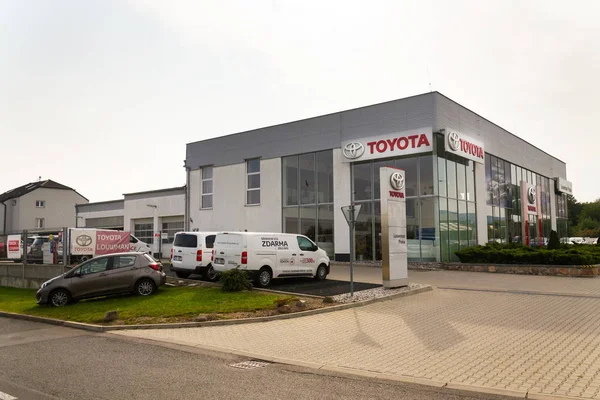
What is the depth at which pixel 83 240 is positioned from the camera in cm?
2103

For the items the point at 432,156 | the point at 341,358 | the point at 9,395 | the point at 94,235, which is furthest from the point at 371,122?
the point at 9,395

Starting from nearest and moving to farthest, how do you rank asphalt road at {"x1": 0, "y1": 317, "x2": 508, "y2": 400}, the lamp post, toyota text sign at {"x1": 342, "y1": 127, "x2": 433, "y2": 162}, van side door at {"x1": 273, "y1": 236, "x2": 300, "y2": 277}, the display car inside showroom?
asphalt road at {"x1": 0, "y1": 317, "x2": 508, "y2": 400} < van side door at {"x1": 273, "y1": 236, "x2": 300, "y2": 277} < toyota text sign at {"x1": 342, "y1": 127, "x2": 433, "y2": 162} < the display car inside showroom < the lamp post

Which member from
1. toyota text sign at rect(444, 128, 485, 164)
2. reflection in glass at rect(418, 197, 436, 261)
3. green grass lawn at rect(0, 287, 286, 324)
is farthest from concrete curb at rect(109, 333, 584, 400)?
toyota text sign at rect(444, 128, 485, 164)

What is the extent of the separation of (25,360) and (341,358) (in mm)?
5173

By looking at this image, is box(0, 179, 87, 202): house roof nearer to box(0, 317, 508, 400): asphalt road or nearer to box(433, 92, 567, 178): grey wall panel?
box(433, 92, 567, 178): grey wall panel

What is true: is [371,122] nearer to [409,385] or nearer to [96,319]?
[96,319]

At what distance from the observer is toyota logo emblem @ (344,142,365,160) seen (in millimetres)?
26436

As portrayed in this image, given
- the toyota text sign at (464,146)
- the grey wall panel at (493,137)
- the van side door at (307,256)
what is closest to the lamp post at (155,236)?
the van side door at (307,256)

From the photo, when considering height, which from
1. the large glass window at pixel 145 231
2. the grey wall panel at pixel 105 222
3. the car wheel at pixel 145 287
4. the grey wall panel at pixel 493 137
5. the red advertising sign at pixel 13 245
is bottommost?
the car wheel at pixel 145 287

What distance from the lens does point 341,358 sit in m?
7.59

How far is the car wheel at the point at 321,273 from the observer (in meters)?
18.1

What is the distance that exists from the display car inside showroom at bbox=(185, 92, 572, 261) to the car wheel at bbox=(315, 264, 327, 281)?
23.1 feet

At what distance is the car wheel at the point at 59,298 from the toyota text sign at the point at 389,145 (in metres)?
16.8

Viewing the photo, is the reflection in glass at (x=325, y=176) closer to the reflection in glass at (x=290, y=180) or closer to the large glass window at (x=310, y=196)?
the large glass window at (x=310, y=196)
